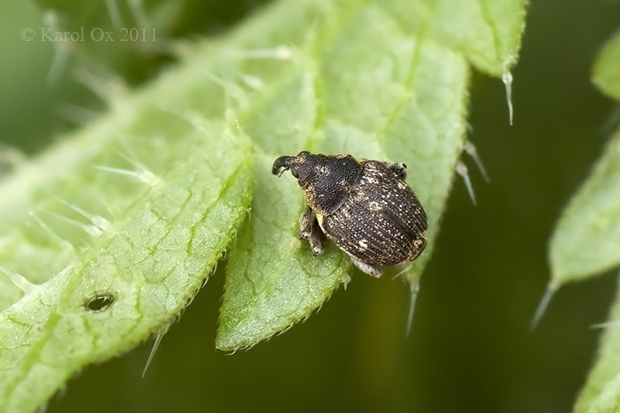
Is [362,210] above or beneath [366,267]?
above

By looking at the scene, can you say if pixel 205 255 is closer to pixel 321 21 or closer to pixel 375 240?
pixel 375 240

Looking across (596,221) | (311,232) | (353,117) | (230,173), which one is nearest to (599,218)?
(596,221)

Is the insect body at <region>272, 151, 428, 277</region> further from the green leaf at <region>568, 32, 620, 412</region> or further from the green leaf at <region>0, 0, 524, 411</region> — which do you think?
the green leaf at <region>568, 32, 620, 412</region>

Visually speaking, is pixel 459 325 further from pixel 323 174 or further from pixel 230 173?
pixel 230 173

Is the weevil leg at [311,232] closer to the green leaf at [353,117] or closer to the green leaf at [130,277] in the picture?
the green leaf at [353,117]


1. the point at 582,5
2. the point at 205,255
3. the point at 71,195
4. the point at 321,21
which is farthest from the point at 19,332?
the point at 582,5
